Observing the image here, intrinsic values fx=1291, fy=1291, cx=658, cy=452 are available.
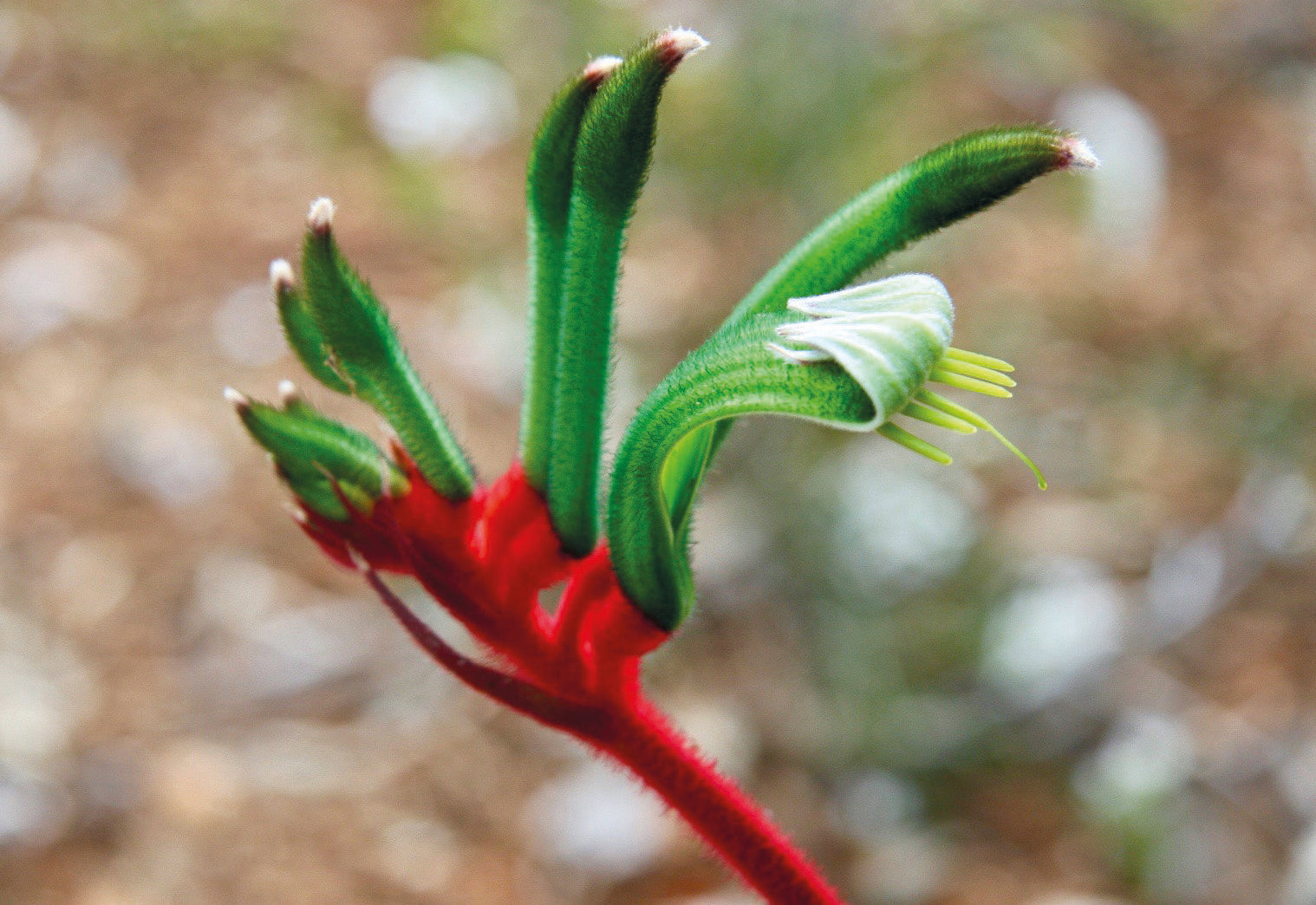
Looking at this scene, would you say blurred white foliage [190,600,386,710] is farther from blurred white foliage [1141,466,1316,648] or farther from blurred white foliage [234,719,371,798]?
blurred white foliage [1141,466,1316,648]

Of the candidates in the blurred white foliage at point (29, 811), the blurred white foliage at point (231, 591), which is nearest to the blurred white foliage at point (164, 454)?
the blurred white foliage at point (231, 591)

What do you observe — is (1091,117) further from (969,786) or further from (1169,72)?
(969,786)

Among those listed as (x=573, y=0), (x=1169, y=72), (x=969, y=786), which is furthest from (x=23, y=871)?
(x=1169, y=72)

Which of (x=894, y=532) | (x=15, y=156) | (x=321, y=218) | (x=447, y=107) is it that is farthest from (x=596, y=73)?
(x=15, y=156)

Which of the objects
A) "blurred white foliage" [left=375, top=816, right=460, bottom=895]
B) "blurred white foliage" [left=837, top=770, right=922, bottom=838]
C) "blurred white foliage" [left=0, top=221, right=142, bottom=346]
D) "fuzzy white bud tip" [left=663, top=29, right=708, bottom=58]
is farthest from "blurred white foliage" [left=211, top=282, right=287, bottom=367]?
"fuzzy white bud tip" [left=663, top=29, right=708, bottom=58]

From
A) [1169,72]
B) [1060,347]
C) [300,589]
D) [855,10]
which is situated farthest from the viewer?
[1169,72]

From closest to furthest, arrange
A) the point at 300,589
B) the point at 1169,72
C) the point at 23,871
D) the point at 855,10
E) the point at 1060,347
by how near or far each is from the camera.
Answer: the point at 23,871 < the point at 855,10 < the point at 300,589 < the point at 1060,347 < the point at 1169,72
